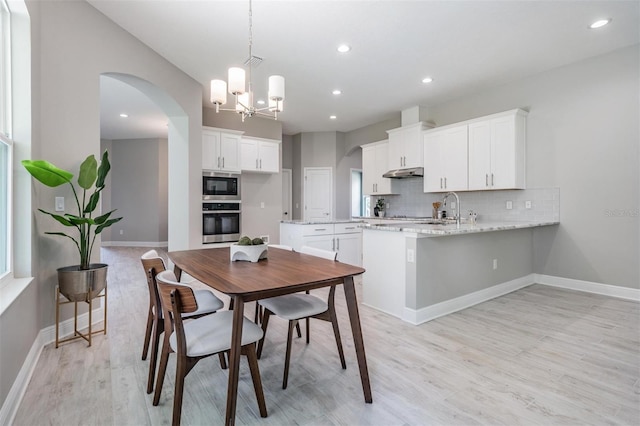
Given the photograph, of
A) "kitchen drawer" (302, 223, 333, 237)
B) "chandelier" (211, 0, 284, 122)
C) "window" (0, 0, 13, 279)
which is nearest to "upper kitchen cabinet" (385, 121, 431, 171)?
"kitchen drawer" (302, 223, 333, 237)

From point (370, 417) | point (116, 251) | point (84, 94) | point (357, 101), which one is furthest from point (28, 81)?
point (116, 251)

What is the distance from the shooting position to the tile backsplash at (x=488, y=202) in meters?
4.25

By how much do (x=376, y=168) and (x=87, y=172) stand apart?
4.91 meters

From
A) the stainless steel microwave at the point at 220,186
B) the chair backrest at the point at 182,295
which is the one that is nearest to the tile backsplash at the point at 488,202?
the stainless steel microwave at the point at 220,186

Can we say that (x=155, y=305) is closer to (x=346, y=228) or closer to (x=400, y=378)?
(x=400, y=378)

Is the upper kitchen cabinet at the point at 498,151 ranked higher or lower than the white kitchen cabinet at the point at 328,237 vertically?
higher

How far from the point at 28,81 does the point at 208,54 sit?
6.34 ft

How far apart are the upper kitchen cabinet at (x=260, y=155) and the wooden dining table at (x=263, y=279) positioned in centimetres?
363

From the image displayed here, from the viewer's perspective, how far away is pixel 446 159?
4973mm

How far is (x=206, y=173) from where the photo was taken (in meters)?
5.09

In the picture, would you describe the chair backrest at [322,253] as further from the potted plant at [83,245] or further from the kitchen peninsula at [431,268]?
the potted plant at [83,245]

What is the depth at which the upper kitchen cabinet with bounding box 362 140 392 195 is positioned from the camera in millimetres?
6180

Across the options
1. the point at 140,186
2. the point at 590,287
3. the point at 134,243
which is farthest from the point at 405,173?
the point at 134,243

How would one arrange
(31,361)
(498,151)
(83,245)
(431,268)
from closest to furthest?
(31,361), (83,245), (431,268), (498,151)
